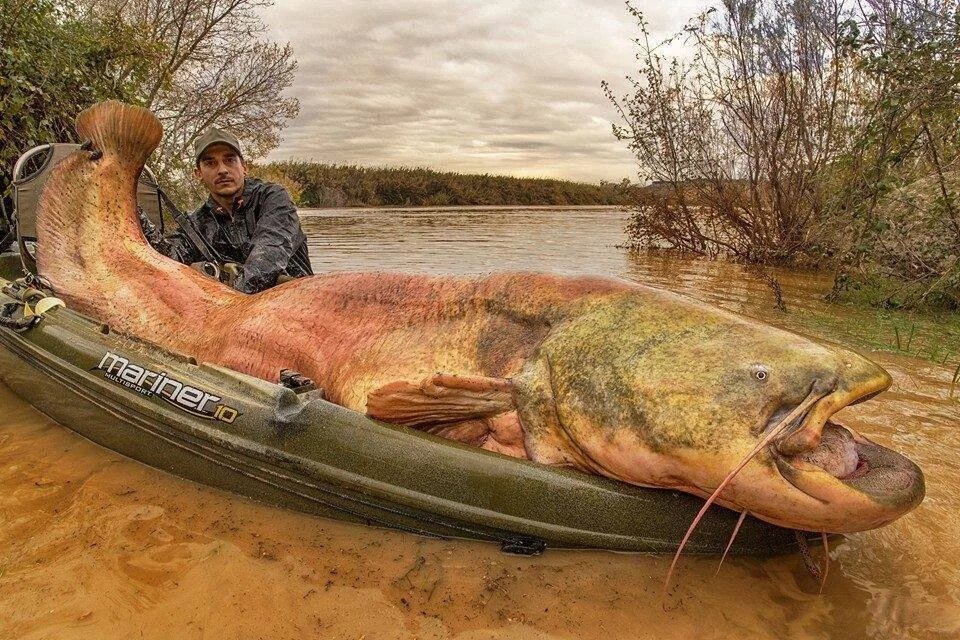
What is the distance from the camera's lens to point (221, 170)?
4527 mm

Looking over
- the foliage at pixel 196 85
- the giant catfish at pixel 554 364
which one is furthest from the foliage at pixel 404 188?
the giant catfish at pixel 554 364

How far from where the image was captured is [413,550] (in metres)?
2.13

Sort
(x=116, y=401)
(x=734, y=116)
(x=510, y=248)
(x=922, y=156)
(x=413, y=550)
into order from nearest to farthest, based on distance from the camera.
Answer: (x=413, y=550), (x=116, y=401), (x=922, y=156), (x=734, y=116), (x=510, y=248)

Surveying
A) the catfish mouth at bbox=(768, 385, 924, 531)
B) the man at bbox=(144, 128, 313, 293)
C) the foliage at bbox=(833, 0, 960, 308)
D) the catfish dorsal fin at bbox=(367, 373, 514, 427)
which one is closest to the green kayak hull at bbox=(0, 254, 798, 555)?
the catfish dorsal fin at bbox=(367, 373, 514, 427)

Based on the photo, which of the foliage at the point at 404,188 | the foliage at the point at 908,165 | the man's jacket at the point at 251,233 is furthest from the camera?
the foliage at the point at 404,188

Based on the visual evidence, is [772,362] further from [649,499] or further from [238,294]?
[238,294]

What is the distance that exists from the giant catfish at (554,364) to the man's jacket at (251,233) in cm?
93

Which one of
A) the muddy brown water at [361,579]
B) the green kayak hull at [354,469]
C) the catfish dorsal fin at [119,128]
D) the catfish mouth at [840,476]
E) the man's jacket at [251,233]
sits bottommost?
the muddy brown water at [361,579]

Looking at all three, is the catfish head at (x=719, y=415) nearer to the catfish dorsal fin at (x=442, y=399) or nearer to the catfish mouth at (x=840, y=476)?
the catfish mouth at (x=840, y=476)

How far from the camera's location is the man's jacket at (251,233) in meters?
4.17

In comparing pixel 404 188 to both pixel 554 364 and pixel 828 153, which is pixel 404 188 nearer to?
pixel 828 153

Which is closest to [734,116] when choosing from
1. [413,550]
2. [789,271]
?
[789,271]

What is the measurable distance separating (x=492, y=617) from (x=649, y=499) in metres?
0.62

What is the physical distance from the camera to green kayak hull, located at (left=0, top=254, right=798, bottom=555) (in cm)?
194
